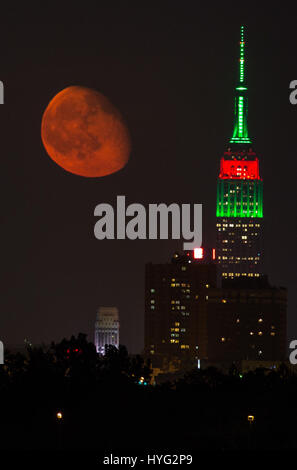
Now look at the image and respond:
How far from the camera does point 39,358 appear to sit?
169250 millimetres

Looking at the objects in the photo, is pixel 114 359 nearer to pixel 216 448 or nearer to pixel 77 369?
pixel 77 369

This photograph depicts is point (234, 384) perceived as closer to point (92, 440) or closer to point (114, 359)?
point (114, 359)

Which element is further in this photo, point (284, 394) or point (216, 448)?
point (284, 394)

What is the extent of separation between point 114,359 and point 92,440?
31.0m

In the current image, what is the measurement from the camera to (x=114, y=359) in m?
→ 173

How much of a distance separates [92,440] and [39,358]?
1085 inches
